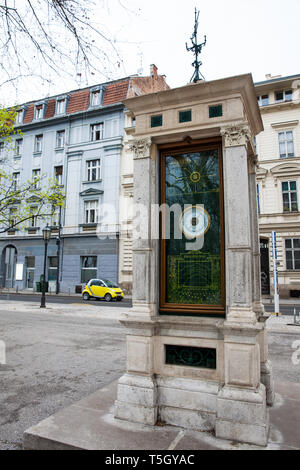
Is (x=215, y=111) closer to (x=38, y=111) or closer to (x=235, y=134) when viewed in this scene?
(x=235, y=134)

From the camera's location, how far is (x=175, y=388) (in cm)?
392

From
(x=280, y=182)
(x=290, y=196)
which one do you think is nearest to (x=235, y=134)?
(x=290, y=196)

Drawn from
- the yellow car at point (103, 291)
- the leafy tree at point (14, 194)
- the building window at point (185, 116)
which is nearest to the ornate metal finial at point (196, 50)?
the building window at point (185, 116)

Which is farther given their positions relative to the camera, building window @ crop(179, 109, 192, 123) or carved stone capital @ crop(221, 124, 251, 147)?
building window @ crop(179, 109, 192, 123)

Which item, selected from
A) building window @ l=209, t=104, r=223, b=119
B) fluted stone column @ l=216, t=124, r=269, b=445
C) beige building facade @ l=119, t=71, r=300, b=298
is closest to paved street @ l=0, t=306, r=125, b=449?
fluted stone column @ l=216, t=124, r=269, b=445

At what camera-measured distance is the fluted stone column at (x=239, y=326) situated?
11.2ft

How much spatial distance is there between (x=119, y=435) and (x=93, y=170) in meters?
29.9

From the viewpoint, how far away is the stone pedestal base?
11.0 ft

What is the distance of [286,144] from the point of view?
86.8 ft

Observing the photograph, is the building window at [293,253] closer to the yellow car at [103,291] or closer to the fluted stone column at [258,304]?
the yellow car at [103,291]

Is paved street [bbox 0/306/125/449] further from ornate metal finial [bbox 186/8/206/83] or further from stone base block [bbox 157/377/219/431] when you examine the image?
ornate metal finial [bbox 186/8/206/83]

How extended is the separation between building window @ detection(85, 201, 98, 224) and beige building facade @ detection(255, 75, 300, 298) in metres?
14.4

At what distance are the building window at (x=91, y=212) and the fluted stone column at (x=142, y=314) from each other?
1039 inches

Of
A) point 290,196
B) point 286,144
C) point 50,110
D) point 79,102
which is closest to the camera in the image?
point 290,196
